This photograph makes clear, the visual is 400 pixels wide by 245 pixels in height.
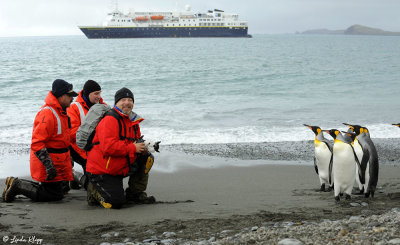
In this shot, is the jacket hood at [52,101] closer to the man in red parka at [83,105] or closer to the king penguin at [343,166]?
the man in red parka at [83,105]

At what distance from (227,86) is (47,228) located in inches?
632

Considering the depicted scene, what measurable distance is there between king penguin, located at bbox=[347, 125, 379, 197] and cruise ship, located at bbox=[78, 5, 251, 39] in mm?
77686

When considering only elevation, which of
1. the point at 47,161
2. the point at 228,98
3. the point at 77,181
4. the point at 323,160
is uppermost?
the point at 47,161

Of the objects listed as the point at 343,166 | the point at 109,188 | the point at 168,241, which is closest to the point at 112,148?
the point at 109,188

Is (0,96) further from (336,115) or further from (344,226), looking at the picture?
(344,226)

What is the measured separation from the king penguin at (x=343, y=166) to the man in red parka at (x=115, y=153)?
1.75 meters

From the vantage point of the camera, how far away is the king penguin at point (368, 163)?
14.9 ft

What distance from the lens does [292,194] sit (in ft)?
15.3

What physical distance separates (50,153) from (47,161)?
0.48ft

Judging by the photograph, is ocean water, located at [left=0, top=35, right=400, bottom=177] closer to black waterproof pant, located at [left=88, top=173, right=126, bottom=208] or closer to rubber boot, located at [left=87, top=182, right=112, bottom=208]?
rubber boot, located at [left=87, top=182, right=112, bottom=208]

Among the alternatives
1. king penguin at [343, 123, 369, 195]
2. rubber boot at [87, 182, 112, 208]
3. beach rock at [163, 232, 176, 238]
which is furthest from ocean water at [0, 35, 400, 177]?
beach rock at [163, 232, 176, 238]

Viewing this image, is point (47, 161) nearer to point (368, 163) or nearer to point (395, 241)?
point (395, 241)

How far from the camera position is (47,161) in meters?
4.15

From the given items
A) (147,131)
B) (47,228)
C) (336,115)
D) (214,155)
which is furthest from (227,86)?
(47,228)
